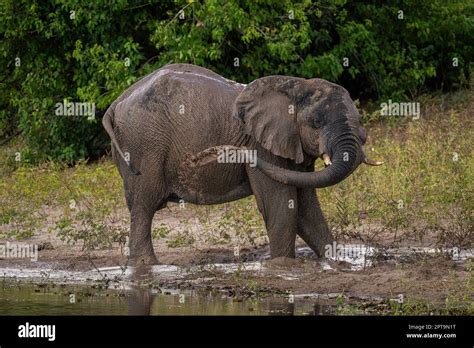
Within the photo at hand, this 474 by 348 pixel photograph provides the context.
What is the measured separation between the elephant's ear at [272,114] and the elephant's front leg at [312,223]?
54cm

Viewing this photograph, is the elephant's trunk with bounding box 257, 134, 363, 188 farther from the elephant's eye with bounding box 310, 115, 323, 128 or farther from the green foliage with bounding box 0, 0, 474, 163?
the green foliage with bounding box 0, 0, 474, 163

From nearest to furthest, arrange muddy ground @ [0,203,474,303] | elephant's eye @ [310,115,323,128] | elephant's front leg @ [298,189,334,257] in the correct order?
1. muddy ground @ [0,203,474,303]
2. elephant's eye @ [310,115,323,128]
3. elephant's front leg @ [298,189,334,257]

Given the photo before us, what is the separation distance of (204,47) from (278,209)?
21.2 feet

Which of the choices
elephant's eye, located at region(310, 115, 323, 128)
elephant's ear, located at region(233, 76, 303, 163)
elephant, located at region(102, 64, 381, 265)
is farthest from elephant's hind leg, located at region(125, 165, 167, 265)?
elephant's eye, located at region(310, 115, 323, 128)

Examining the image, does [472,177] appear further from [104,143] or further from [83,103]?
[104,143]

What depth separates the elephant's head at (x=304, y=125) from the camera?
10.3m

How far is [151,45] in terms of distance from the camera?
19000 mm

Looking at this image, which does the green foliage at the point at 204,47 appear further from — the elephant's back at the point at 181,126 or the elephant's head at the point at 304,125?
the elephant's head at the point at 304,125

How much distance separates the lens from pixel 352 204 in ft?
43.5

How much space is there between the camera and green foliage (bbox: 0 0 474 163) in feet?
56.2
